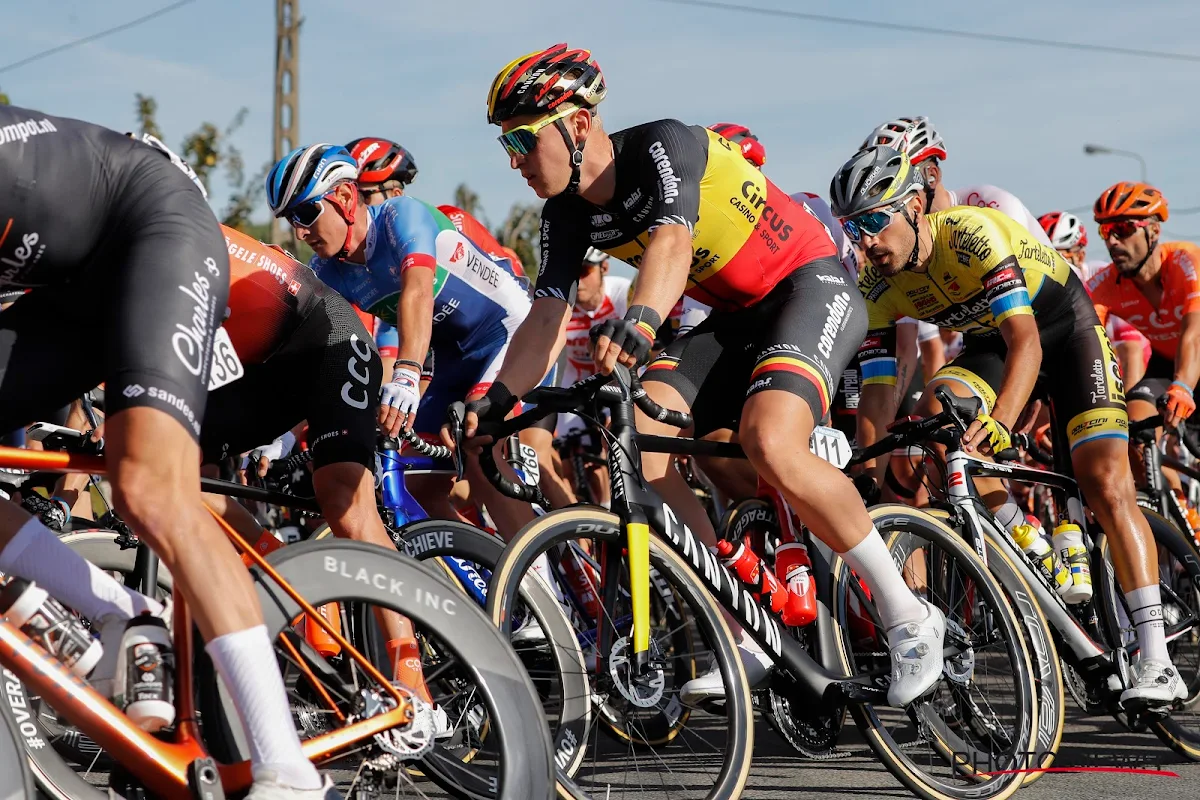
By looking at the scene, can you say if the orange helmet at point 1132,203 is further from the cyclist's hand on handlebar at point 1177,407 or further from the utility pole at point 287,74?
the utility pole at point 287,74

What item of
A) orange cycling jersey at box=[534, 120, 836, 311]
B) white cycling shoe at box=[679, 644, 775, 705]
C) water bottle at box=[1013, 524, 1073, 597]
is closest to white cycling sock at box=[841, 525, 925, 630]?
white cycling shoe at box=[679, 644, 775, 705]

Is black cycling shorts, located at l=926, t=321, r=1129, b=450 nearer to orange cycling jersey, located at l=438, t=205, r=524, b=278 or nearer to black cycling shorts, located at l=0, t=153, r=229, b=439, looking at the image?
orange cycling jersey, located at l=438, t=205, r=524, b=278

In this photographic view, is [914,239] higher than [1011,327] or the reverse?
higher

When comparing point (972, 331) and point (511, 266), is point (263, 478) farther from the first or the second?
point (972, 331)

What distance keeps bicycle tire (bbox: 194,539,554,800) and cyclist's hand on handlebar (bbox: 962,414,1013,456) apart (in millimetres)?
2377

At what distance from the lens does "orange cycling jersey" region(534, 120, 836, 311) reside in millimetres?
4117

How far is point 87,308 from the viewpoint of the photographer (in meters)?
2.90

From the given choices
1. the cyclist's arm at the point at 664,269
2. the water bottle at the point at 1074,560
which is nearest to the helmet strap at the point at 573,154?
the cyclist's arm at the point at 664,269

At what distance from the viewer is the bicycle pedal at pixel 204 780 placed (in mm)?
2438

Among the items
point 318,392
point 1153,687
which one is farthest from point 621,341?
point 1153,687

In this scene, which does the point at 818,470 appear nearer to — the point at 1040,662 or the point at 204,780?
the point at 1040,662

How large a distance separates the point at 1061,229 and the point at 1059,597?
5.56 metres

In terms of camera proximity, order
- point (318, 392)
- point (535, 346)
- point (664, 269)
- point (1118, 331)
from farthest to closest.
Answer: point (1118, 331) → point (535, 346) → point (318, 392) → point (664, 269)

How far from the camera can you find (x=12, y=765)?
7.86ft
